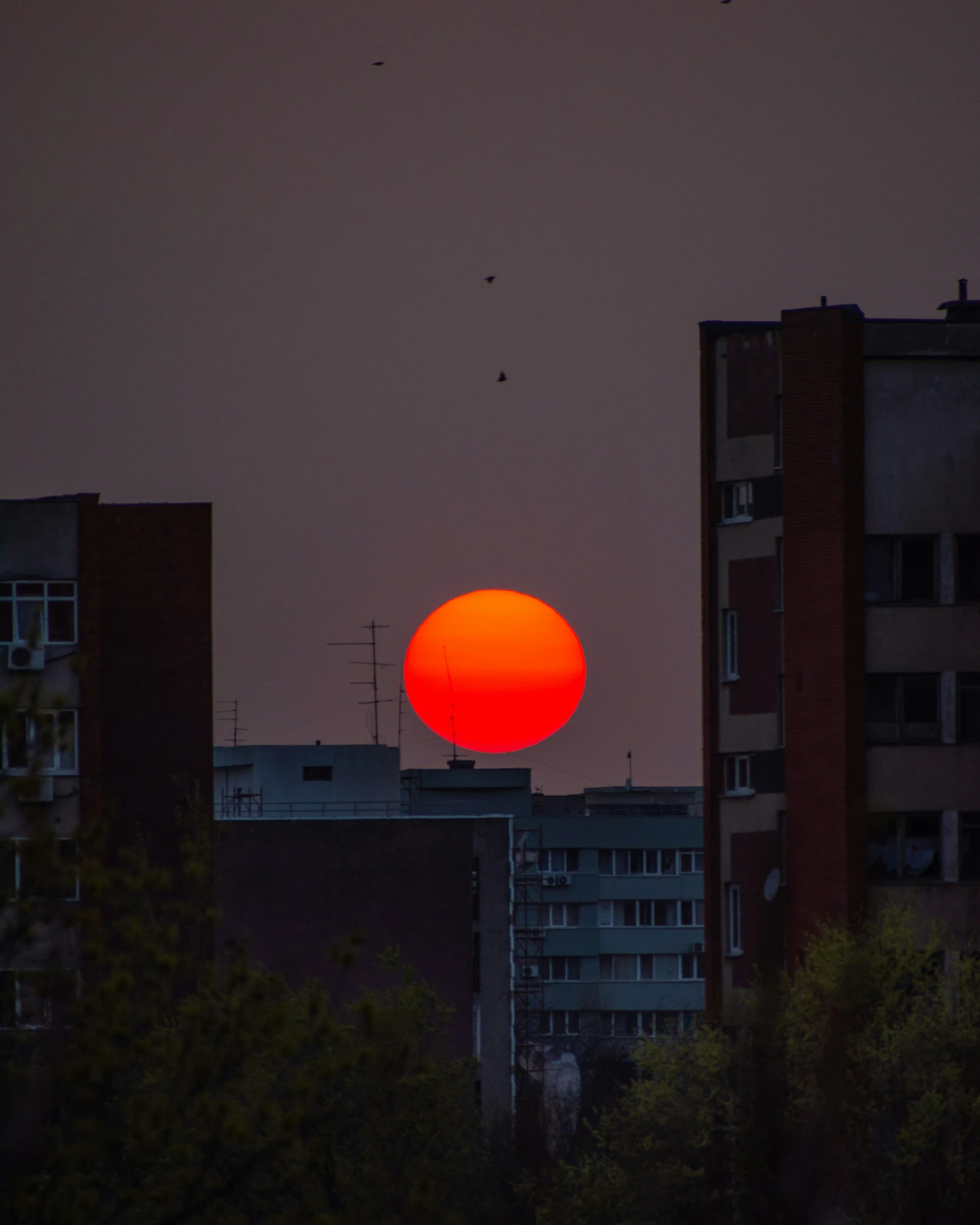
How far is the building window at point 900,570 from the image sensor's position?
34.8 meters

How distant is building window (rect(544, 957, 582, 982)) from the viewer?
10881 centimetres

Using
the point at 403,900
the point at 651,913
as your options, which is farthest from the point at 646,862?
the point at 403,900

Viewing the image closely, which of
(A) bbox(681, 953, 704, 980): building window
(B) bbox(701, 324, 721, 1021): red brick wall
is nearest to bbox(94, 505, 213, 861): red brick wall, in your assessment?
(B) bbox(701, 324, 721, 1021): red brick wall

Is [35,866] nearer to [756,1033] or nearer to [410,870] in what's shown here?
[756,1033]

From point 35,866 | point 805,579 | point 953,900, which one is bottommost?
point 953,900

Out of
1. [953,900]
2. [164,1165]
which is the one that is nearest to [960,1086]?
[953,900]

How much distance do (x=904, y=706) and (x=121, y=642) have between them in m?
18.8

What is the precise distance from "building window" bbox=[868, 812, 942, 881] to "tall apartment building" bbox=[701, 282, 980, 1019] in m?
0.02

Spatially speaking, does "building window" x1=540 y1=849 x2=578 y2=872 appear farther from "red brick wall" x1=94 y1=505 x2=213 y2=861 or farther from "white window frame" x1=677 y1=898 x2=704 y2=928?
"red brick wall" x1=94 y1=505 x2=213 y2=861

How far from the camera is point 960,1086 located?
2948cm

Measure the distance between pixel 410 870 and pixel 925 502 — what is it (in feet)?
107

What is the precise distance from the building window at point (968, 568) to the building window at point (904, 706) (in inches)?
58.6

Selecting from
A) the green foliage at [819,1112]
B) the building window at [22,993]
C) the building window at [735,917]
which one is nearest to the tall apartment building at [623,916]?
the building window at [735,917]

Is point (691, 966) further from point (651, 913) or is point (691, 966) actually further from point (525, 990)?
point (525, 990)
